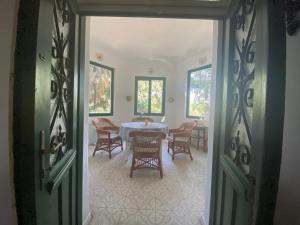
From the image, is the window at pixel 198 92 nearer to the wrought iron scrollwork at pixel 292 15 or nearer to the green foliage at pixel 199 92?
the green foliage at pixel 199 92

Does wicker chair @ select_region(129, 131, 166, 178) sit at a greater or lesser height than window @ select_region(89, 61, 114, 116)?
lesser

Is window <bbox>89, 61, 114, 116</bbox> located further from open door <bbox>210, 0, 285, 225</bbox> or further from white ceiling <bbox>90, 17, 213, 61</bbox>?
open door <bbox>210, 0, 285, 225</bbox>

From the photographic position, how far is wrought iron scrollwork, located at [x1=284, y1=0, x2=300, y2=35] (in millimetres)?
762

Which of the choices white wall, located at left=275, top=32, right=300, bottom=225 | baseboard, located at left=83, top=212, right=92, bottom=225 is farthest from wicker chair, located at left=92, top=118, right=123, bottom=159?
white wall, located at left=275, top=32, right=300, bottom=225

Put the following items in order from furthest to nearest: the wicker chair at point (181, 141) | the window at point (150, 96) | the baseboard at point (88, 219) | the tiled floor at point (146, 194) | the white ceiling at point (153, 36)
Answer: the window at point (150, 96) → the wicker chair at point (181, 141) → the white ceiling at point (153, 36) → the tiled floor at point (146, 194) → the baseboard at point (88, 219)

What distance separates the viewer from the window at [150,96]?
668 cm

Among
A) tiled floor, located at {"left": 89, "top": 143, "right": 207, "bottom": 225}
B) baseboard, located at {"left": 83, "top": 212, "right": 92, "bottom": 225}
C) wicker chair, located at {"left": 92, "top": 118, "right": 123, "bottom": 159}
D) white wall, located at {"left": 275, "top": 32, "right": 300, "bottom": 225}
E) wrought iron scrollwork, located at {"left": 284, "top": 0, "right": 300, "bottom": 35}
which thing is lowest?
tiled floor, located at {"left": 89, "top": 143, "right": 207, "bottom": 225}

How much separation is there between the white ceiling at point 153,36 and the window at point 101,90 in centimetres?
67

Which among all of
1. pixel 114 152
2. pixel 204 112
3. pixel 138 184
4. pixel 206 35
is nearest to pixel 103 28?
pixel 206 35

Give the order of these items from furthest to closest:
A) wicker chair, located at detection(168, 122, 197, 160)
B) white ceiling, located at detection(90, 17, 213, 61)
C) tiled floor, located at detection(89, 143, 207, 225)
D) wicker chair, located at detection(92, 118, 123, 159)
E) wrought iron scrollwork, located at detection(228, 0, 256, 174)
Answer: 1. wicker chair, located at detection(92, 118, 123, 159)
2. wicker chair, located at detection(168, 122, 197, 160)
3. white ceiling, located at detection(90, 17, 213, 61)
4. tiled floor, located at detection(89, 143, 207, 225)
5. wrought iron scrollwork, located at detection(228, 0, 256, 174)

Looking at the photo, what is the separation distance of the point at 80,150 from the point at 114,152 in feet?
10.5

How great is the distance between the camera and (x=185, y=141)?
420 cm

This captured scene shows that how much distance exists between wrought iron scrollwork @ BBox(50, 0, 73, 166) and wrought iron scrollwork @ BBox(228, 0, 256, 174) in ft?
3.35

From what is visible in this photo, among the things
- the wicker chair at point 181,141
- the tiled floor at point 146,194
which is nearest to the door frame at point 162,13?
the tiled floor at point 146,194
